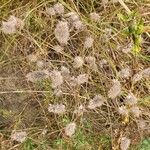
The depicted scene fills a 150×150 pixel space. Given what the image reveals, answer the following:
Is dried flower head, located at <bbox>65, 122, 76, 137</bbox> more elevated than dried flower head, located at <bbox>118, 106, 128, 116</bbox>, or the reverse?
dried flower head, located at <bbox>65, 122, 76, 137</bbox>

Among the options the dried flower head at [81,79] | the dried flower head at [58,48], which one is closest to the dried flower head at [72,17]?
the dried flower head at [58,48]

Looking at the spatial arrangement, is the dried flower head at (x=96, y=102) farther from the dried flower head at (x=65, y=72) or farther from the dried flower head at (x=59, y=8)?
the dried flower head at (x=59, y=8)

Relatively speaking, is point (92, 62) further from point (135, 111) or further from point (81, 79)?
point (135, 111)

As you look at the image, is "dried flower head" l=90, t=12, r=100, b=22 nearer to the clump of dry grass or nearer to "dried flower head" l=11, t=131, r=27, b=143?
the clump of dry grass

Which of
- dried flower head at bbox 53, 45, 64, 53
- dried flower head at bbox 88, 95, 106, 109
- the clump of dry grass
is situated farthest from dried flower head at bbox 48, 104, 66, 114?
dried flower head at bbox 53, 45, 64, 53

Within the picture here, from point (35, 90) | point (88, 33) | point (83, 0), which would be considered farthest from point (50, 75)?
point (83, 0)

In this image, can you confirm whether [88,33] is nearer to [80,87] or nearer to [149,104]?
[80,87]
